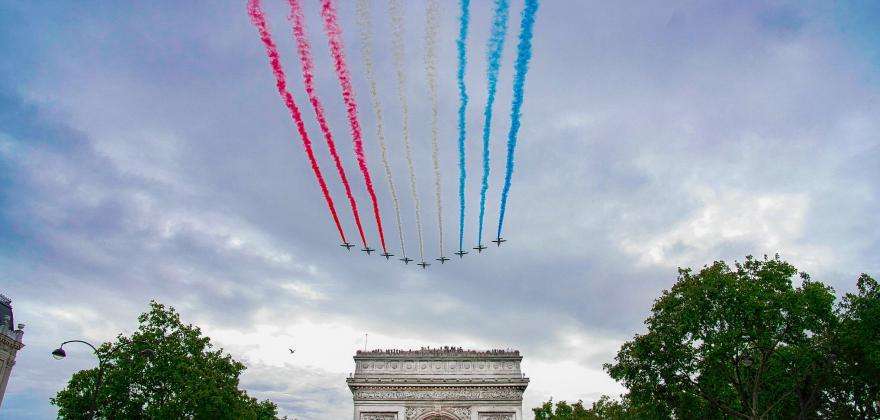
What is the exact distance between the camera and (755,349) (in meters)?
30.3

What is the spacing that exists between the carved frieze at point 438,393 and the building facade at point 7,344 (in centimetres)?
2764

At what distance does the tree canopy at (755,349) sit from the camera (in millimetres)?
29641

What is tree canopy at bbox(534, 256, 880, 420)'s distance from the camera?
2964 centimetres

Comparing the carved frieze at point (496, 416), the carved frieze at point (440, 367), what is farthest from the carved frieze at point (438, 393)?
the carved frieze at point (440, 367)

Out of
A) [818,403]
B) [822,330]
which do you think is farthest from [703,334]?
[818,403]

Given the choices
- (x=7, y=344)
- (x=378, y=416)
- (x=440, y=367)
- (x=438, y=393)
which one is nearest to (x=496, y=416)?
(x=438, y=393)

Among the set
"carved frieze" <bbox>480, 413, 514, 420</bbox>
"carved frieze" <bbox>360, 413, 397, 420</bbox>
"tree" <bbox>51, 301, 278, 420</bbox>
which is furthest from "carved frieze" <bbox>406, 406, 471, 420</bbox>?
"tree" <bbox>51, 301, 278, 420</bbox>

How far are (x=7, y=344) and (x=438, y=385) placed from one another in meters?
34.9

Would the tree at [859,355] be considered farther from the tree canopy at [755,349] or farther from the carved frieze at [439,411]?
the carved frieze at [439,411]

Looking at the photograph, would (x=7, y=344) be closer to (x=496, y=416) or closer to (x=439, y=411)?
(x=439, y=411)

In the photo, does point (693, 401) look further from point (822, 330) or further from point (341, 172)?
point (341, 172)

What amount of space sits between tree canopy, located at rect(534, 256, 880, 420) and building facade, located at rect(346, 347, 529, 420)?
2060 centimetres

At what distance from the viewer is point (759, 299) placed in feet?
→ 99.0

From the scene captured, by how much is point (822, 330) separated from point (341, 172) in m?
27.1
